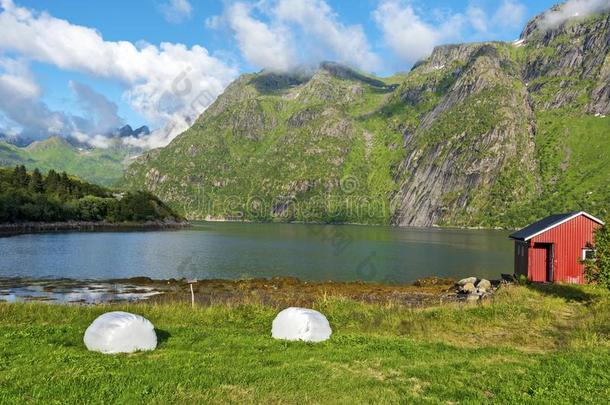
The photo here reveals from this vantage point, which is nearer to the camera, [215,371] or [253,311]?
[215,371]

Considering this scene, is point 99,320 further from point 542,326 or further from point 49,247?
point 49,247

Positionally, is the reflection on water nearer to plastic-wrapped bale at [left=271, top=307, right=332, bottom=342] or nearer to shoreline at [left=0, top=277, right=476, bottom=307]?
shoreline at [left=0, top=277, right=476, bottom=307]

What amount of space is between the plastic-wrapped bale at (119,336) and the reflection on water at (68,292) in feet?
90.5

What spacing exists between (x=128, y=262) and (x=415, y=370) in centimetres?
7534

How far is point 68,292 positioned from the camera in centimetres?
5025

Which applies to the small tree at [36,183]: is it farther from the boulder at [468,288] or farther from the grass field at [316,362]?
the grass field at [316,362]

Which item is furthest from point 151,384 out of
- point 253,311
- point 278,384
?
point 253,311

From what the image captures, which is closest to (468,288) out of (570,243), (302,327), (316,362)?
(570,243)

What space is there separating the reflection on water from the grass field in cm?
2234

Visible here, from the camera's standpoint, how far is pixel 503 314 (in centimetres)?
2606

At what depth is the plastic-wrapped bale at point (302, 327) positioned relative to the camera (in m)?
18.6

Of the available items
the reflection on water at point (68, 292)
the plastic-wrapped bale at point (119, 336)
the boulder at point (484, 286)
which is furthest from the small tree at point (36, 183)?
the plastic-wrapped bale at point (119, 336)

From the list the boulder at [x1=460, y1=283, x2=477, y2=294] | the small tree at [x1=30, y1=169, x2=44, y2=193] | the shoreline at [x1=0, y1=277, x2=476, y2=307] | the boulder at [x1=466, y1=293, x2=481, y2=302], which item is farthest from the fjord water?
the small tree at [x1=30, y1=169, x2=44, y2=193]

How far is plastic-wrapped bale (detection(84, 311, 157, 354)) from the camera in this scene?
52.0 ft
